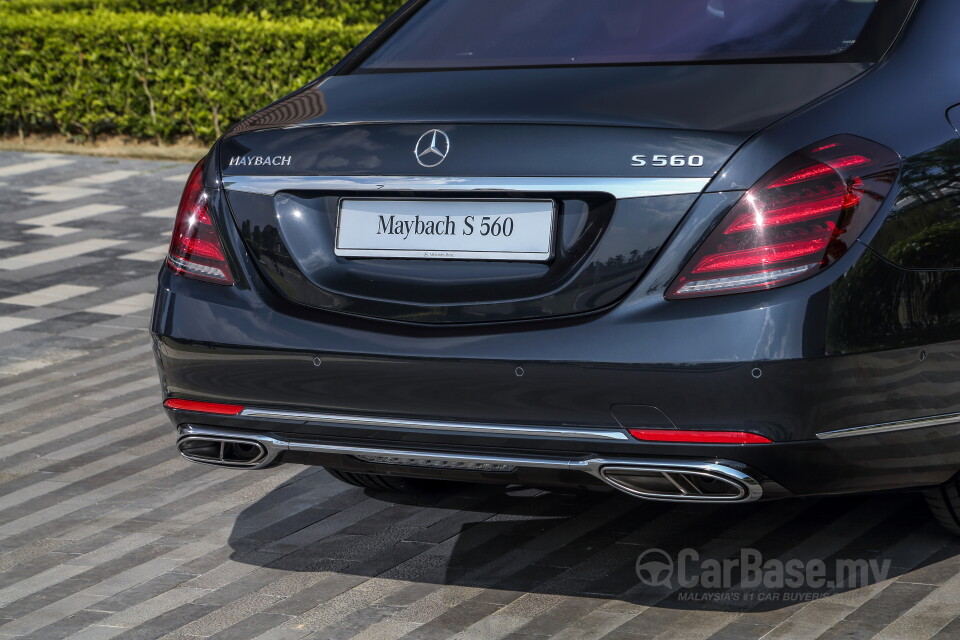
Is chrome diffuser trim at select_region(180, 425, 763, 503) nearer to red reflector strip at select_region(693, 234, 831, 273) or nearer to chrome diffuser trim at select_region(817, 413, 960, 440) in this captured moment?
chrome diffuser trim at select_region(817, 413, 960, 440)

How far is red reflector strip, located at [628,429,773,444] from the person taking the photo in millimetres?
3000

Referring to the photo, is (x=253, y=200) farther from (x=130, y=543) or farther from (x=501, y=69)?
(x=130, y=543)

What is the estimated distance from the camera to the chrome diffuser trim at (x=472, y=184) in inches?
118

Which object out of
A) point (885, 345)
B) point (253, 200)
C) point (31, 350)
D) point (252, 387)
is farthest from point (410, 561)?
point (31, 350)

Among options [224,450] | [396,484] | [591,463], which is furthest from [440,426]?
[396,484]

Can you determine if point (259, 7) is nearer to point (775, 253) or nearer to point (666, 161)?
point (666, 161)

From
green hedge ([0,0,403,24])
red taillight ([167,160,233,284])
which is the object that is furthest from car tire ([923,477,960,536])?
green hedge ([0,0,403,24])

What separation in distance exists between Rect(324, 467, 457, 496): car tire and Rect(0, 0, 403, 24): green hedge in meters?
11.1

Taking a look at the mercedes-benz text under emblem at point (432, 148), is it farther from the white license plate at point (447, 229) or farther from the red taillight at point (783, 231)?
the red taillight at point (783, 231)

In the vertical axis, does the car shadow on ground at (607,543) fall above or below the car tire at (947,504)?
below

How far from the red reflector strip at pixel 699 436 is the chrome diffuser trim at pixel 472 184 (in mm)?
483

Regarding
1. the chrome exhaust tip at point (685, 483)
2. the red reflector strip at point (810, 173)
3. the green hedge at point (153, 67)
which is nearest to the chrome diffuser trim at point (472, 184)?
the red reflector strip at point (810, 173)

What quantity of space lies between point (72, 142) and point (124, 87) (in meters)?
0.80

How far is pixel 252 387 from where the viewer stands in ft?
11.1
